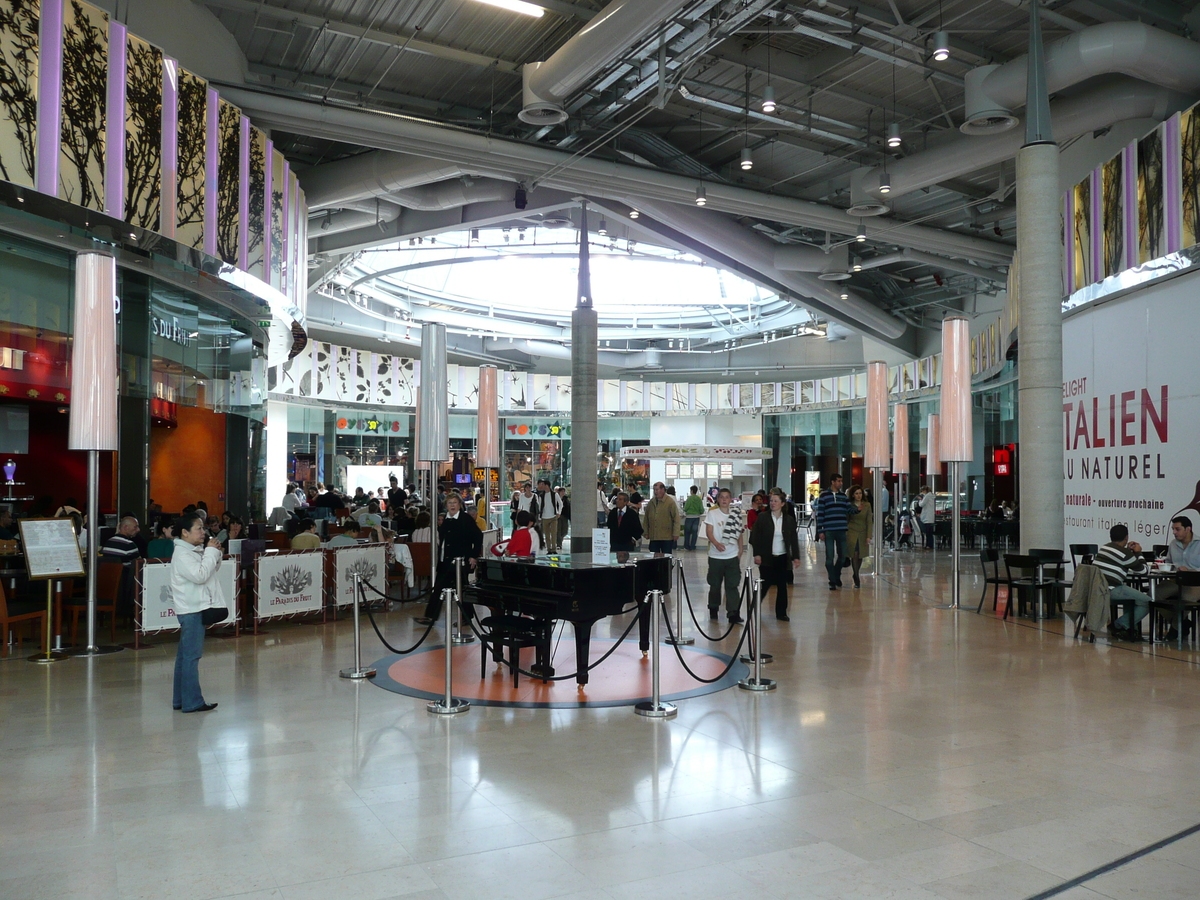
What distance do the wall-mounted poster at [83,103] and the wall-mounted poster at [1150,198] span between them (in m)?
11.1

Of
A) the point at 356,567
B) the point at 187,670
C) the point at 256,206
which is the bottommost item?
the point at 187,670

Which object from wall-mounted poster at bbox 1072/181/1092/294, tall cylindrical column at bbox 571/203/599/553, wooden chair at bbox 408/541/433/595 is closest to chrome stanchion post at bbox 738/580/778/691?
wooden chair at bbox 408/541/433/595

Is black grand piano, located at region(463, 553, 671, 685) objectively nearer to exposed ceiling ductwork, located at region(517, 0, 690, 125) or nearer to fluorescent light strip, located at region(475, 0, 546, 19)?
exposed ceiling ductwork, located at region(517, 0, 690, 125)

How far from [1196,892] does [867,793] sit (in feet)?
4.74

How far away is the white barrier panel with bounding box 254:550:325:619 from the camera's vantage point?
31.2 ft

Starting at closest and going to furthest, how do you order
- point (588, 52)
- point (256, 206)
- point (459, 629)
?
point (588, 52)
point (459, 629)
point (256, 206)

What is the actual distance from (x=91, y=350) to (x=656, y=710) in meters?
5.85

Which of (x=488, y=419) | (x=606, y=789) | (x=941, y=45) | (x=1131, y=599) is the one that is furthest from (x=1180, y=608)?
(x=488, y=419)

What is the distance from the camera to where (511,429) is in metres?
34.8

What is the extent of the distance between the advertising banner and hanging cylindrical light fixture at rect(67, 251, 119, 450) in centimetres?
1110

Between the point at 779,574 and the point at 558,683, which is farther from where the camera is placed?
the point at 779,574

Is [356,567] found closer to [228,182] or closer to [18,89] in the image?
[228,182]

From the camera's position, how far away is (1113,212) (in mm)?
11328

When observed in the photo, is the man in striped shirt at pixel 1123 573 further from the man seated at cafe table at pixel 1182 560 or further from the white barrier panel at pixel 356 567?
the white barrier panel at pixel 356 567
